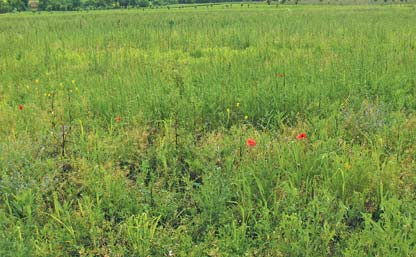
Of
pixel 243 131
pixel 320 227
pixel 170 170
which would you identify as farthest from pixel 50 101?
pixel 320 227

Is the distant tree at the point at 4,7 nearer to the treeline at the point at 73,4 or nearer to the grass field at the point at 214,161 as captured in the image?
the treeline at the point at 73,4

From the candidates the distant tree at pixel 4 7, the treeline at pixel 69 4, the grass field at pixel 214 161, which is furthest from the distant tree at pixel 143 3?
the grass field at pixel 214 161

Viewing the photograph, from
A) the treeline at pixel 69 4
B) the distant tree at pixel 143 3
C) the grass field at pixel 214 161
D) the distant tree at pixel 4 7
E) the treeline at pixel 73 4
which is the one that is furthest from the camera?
the distant tree at pixel 143 3

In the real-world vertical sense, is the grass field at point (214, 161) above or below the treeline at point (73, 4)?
below

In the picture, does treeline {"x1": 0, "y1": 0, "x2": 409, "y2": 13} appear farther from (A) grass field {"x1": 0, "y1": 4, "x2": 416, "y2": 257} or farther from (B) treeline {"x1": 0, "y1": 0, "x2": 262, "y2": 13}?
(A) grass field {"x1": 0, "y1": 4, "x2": 416, "y2": 257}

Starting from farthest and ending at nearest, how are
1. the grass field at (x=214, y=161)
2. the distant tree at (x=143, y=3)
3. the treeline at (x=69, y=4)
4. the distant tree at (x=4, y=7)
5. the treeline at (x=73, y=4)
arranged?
the distant tree at (x=143, y=3), the treeline at (x=69, y=4), the treeline at (x=73, y=4), the distant tree at (x=4, y=7), the grass field at (x=214, y=161)

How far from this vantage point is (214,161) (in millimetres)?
3057

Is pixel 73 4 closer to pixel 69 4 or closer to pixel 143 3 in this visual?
pixel 69 4

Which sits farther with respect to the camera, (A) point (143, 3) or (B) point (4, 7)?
(A) point (143, 3)

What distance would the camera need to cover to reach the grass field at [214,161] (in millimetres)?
2254

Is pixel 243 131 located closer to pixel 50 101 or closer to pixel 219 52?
pixel 50 101

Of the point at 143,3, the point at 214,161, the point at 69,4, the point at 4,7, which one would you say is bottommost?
the point at 214,161

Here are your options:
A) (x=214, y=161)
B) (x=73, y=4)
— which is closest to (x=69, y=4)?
(x=73, y=4)

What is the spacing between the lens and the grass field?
7.39 ft
